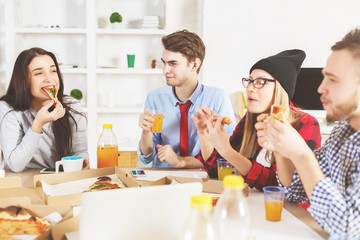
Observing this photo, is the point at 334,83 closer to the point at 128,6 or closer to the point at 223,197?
the point at 223,197

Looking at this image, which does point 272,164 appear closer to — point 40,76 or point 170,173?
point 170,173

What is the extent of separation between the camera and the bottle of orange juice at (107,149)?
6.23ft

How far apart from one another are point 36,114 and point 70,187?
2.98 ft

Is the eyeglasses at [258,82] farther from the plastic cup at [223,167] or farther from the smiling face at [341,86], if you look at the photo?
the smiling face at [341,86]

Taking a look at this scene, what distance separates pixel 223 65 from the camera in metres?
4.34

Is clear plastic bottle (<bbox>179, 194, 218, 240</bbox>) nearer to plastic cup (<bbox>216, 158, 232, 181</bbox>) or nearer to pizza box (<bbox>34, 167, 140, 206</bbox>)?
pizza box (<bbox>34, 167, 140, 206</bbox>)

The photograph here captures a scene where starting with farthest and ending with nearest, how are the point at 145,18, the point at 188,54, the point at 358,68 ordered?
the point at 145,18, the point at 188,54, the point at 358,68

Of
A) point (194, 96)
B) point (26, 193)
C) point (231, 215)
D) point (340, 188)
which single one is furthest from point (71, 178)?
point (194, 96)

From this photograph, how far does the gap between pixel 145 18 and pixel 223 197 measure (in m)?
3.79

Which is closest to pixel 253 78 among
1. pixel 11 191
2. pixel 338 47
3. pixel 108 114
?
pixel 338 47

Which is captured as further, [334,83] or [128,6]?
[128,6]

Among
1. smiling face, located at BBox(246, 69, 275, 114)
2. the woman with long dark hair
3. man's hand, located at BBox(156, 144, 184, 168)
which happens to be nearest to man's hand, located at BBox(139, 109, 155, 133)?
man's hand, located at BBox(156, 144, 184, 168)

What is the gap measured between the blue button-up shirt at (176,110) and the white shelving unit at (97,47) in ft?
5.88

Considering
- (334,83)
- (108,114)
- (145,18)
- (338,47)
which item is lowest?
(108,114)
